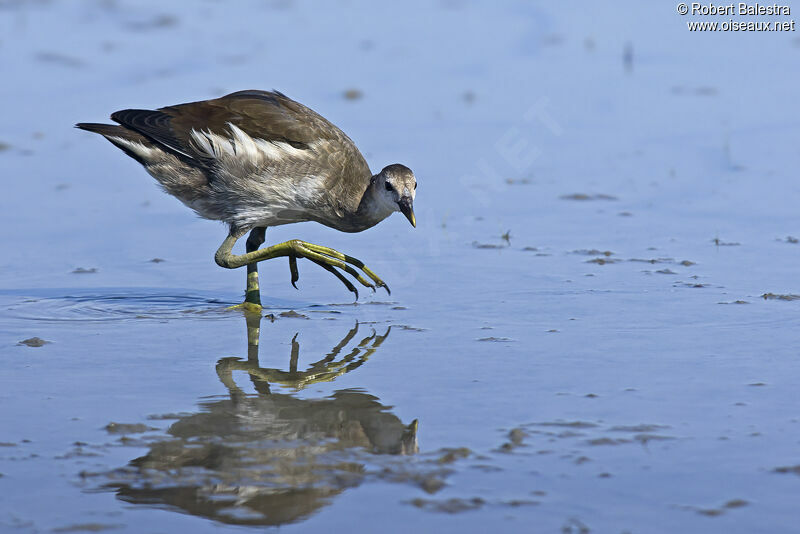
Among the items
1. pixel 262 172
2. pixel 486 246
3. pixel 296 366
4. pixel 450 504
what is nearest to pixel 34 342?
pixel 296 366

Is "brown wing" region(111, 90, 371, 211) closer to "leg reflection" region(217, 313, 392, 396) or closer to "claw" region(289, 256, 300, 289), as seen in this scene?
"claw" region(289, 256, 300, 289)

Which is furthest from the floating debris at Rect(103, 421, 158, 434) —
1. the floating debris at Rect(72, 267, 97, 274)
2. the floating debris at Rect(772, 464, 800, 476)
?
the floating debris at Rect(72, 267, 97, 274)

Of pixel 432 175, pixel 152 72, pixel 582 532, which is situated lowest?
pixel 582 532

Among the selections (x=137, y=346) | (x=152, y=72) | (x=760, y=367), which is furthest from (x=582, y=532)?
(x=152, y=72)

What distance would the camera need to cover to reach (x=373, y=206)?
7.24 m

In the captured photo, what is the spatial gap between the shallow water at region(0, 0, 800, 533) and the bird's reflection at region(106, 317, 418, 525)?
15 mm

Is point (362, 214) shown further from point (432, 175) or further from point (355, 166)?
point (432, 175)

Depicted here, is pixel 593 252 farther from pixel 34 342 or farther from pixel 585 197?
pixel 34 342

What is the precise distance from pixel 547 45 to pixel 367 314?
7746mm

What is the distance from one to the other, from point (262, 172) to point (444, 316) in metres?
1.50

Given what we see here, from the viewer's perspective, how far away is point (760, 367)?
5.53 m

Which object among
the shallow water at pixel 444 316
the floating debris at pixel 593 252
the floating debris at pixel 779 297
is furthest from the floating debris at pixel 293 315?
the floating debris at pixel 779 297

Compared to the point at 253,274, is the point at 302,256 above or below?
above

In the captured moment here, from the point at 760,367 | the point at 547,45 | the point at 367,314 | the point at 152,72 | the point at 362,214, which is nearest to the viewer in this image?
the point at 760,367
